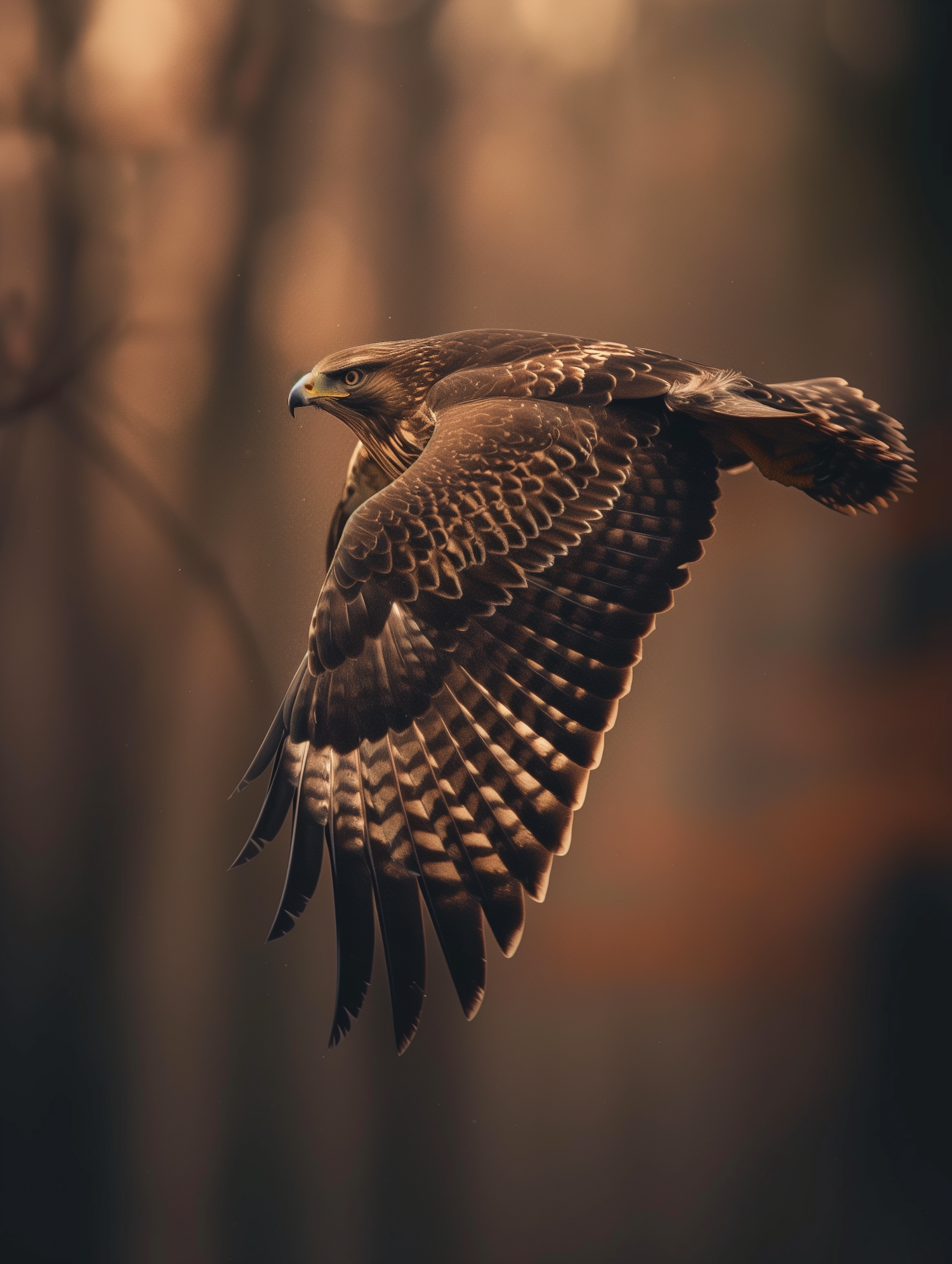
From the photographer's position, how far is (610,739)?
996 mm

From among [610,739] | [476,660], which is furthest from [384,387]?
[610,739]

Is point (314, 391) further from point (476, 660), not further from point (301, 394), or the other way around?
point (476, 660)

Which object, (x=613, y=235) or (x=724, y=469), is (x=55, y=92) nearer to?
(x=613, y=235)

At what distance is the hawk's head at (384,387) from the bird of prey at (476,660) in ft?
0.26

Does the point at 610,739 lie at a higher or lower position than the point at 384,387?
lower

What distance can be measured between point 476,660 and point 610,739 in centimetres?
26

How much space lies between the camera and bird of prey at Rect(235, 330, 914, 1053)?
767mm

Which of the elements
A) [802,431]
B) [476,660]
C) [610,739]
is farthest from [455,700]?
[802,431]

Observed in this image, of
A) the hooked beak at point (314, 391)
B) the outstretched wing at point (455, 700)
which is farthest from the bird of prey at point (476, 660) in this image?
the hooked beak at point (314, 391)

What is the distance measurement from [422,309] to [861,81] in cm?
55

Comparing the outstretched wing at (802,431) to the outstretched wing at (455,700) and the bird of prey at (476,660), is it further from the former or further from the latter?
the outstretched wing at (455,700)

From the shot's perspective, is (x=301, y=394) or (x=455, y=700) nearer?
(x=455, y=700)

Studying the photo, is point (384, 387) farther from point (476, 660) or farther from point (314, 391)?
point (476, 660)

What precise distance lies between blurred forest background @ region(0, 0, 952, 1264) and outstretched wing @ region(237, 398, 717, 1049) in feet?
0.72
